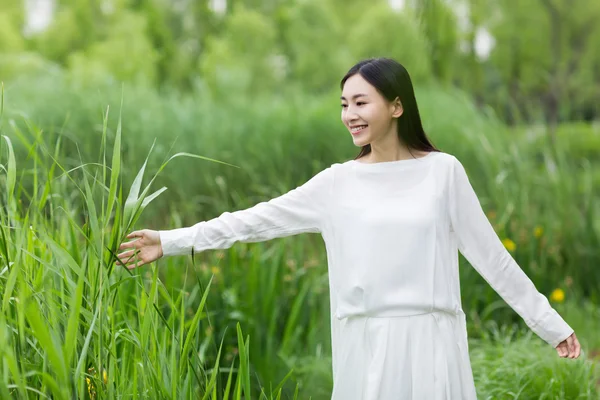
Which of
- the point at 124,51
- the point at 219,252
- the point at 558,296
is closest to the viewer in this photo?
the point at 219,252

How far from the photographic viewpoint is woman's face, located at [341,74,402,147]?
2127 mm

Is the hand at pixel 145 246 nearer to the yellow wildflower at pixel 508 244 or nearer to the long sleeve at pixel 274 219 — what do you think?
the long sleeve at pixel 274 219

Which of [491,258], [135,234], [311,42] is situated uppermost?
[311,42]

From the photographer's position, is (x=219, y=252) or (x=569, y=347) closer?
(x=569, y=347)

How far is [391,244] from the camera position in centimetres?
205

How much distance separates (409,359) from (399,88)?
72 cm

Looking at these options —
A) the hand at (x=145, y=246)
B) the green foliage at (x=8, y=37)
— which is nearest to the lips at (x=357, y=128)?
the hand at (x=145, y=246)

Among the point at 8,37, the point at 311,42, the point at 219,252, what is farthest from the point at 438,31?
the point at 8,37

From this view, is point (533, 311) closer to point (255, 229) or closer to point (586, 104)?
point (255, 229)

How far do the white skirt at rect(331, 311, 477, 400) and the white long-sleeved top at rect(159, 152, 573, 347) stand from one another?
0.04 m

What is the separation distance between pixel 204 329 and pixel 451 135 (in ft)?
11.1

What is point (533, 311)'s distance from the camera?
2.22 m

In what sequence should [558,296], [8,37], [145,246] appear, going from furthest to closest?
[8,37] < [558,296] < [145,246]

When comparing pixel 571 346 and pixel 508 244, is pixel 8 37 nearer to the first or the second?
pixel 508 244
